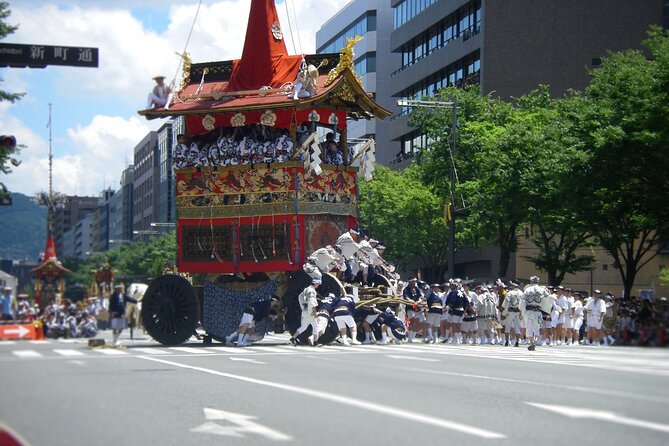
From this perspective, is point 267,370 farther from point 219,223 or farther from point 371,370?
point 219,223

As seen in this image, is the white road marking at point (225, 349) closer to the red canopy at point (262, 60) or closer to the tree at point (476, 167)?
the red canopy at point (262, 60)

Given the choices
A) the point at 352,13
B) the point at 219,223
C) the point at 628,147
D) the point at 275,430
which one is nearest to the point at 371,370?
the point at 275,430

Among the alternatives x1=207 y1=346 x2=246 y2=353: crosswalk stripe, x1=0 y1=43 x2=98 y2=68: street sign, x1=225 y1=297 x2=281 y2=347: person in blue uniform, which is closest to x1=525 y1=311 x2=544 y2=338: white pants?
x1=225 y1=297 x2=281 y2=347: person in blue uniform

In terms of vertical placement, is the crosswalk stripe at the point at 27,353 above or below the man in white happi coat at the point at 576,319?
above

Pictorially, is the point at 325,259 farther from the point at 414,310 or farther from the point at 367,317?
the point at 414,310

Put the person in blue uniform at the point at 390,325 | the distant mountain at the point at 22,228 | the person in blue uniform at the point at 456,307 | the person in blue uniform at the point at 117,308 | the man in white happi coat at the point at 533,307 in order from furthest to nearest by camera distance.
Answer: the person in blue uniform at the point at 456,307 < the man in white happi coat at the point at 533,307 < the person in blue uniform at the point at 390,325 < the person in blue uniform at the point at 117,308 < the distant mountain at the point at 22,228

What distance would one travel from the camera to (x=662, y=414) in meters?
8.79

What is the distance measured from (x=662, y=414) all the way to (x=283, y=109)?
24.8 m

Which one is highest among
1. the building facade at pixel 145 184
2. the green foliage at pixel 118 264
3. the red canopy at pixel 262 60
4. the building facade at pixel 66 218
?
the red canopy at pixel 262 60

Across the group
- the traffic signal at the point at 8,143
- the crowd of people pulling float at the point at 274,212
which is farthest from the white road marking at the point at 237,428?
the crowd of people pulling float at the point at 274,212

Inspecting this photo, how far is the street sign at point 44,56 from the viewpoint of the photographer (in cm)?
970

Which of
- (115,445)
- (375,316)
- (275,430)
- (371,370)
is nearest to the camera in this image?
(115,445)

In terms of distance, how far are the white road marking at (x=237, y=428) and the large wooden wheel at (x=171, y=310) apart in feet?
61.3

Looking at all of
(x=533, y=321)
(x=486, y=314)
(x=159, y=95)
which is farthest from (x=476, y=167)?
(x=159, y=95)
